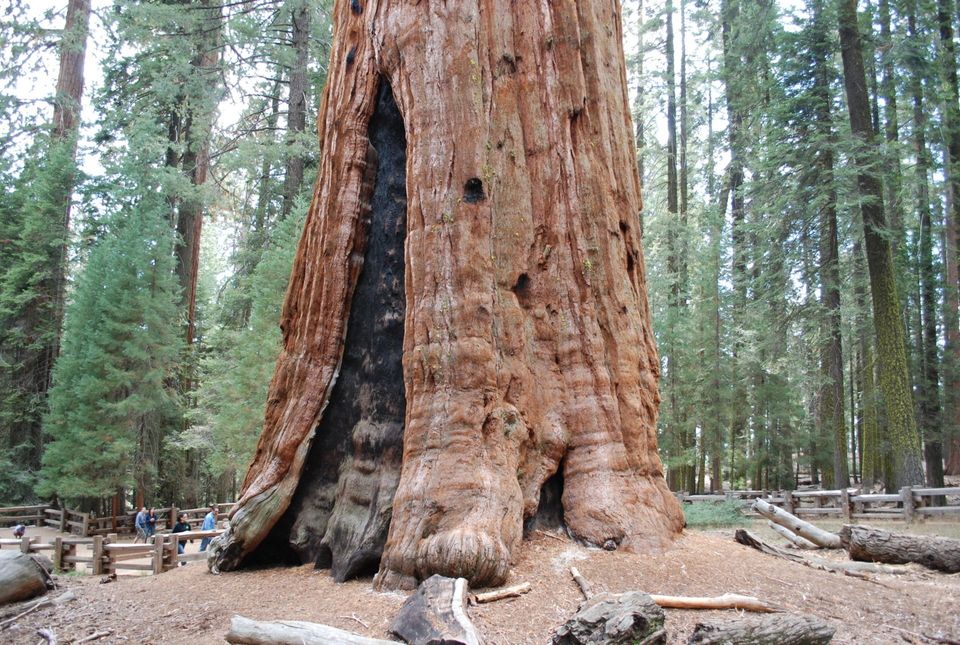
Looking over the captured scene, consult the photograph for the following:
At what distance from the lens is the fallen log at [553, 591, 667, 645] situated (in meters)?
3.79

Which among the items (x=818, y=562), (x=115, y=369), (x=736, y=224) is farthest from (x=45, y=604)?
(x=736, y=224)

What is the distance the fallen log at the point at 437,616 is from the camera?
3846 millimetres

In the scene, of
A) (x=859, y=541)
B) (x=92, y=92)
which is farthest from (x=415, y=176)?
(x=92, y=92)

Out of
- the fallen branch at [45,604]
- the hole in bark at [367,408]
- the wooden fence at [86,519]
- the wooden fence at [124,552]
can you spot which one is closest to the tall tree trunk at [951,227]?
the hole in bark at [367,408]

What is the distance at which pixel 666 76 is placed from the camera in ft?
101

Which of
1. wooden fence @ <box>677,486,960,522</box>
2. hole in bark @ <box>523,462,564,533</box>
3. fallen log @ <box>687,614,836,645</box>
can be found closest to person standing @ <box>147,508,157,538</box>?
hole in bark @ <box>523,462,564,533</box>

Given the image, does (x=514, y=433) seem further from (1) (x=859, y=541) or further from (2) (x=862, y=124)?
(2) (x=862, y=124)

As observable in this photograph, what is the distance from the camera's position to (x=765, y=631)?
4.07 meters

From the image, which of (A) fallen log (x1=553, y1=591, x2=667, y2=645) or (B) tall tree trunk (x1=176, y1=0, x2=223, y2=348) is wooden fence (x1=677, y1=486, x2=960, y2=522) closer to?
(A) fallen log (x1=553, y1=591, x2=667, y2=645)

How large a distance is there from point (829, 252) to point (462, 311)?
18.3 meters

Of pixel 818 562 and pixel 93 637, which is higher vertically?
pixel 818 562

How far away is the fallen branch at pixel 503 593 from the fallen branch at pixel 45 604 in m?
4.20

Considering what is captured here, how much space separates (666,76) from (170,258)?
77.9 ft

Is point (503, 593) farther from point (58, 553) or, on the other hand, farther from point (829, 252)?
point (829, 252)
